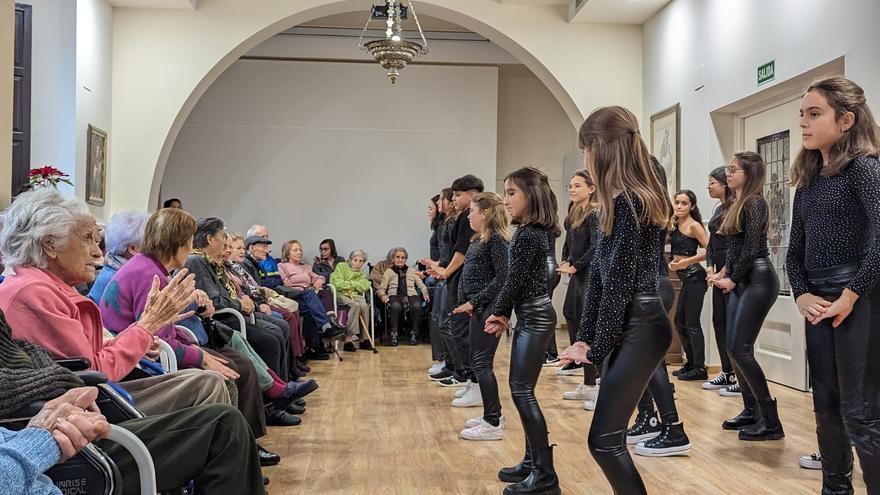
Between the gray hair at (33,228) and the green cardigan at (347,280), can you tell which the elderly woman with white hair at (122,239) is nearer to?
the gray hair at (33,228)

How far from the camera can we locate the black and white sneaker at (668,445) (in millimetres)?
3736

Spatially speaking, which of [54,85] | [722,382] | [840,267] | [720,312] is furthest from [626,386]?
[54,85]

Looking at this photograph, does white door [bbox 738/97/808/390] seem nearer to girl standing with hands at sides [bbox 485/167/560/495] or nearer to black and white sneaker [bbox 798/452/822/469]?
black and white sneaker [bbox 798/452/822/469]

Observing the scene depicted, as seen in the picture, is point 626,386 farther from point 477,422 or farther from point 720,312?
point 720,312

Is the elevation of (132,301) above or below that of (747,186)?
below

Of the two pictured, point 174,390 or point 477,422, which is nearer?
point 174,390

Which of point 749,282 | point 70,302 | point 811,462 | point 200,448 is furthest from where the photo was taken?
point 749,282

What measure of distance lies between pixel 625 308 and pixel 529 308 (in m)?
1.16

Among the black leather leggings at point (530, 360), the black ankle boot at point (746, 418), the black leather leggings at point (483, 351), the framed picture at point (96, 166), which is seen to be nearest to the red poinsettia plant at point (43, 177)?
the framed picture at point (96, 166)

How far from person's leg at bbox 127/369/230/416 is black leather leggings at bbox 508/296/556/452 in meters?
1.16

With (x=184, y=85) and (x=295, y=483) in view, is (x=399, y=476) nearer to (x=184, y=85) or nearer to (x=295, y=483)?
(x=295, y=483)

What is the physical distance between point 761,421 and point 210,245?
10.2 feet

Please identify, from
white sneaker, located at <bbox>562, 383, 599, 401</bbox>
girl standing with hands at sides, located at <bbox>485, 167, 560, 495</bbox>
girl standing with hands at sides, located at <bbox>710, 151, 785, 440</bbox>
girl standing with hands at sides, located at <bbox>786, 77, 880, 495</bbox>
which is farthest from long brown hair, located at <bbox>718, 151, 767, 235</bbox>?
white sneaker, located at <bbox>562, 383, 599, 401</bbox>

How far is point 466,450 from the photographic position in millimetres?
3947
